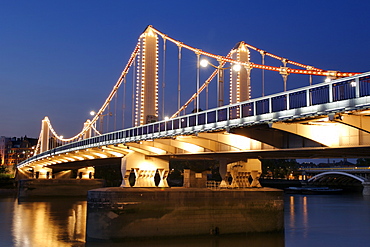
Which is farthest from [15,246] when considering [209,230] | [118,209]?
[209,230]

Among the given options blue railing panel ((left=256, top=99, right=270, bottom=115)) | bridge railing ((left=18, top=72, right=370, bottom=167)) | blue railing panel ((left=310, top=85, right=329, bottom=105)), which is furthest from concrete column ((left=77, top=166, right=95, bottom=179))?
blue railing panel ((left=310, top=85, right=329, bottom=105))

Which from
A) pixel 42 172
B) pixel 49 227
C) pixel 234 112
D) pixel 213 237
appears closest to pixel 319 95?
pixel 234 112

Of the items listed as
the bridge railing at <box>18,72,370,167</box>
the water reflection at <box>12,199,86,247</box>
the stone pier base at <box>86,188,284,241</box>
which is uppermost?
the bridge railing at <box>18,72,370,167</box>

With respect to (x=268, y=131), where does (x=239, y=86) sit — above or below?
above

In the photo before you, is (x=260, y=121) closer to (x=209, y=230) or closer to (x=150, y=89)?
(x=209, y=230)

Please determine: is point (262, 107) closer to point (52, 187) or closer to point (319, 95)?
point (319, 95)

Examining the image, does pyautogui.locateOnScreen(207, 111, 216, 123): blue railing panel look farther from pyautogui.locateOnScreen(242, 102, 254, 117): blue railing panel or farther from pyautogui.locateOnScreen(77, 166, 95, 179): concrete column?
pyautogui.locateOnScreen(77, 166, 95, 179): concrete column

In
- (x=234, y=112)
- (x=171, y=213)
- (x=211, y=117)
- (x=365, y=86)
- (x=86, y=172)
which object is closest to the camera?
(x=365, y=86)

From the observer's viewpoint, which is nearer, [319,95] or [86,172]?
[319,95]

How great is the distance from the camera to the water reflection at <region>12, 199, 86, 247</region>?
109 ft

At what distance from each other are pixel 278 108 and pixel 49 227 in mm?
25306

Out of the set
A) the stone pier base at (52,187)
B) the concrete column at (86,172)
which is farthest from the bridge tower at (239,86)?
the concrete column at (86,172)

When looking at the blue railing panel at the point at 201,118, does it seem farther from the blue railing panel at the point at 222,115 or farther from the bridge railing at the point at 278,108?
the blue railing panel at the point at 222,115

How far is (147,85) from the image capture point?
48938mm
